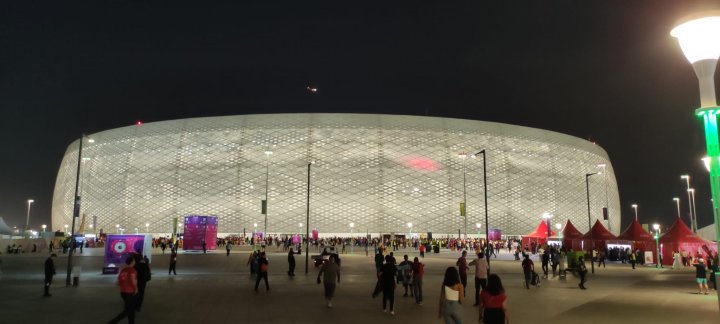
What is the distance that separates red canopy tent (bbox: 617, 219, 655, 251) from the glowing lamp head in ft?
117

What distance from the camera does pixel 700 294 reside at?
1673 cm

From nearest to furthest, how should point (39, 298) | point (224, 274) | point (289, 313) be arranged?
point (289, 313), point (39, 298), point (224, 274)

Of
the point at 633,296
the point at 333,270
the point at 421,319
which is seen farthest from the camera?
the point at 633,296

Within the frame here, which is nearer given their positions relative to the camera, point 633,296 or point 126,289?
point 126,289

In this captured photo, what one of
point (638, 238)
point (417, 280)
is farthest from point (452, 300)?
point (638, 238)

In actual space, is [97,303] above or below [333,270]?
below

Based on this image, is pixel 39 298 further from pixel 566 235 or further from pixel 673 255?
pixel 566 235

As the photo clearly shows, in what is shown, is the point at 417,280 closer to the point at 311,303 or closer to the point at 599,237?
the point at 311,303

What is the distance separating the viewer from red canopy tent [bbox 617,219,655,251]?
126 ft

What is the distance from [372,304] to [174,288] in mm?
7923

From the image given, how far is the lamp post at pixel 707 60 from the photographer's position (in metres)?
7.10

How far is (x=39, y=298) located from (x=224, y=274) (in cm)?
1012

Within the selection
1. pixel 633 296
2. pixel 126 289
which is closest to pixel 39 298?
pixel 126 289

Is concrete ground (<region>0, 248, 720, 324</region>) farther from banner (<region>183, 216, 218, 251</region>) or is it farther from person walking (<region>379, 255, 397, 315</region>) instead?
banner (<region>183, 216, 218, 251</region>)
